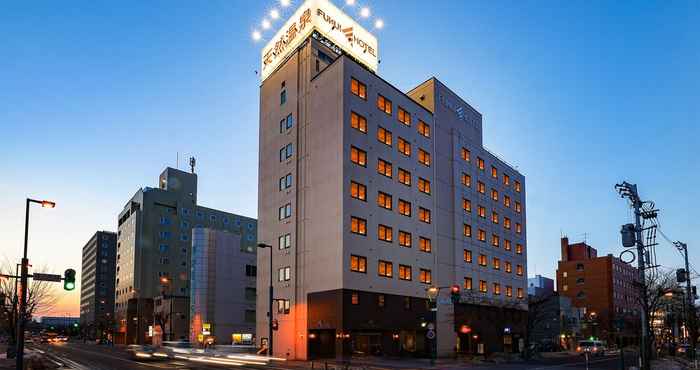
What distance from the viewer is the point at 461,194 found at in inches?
2938

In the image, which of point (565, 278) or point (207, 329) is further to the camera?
point (565, 278)

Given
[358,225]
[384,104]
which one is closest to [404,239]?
[358,225]

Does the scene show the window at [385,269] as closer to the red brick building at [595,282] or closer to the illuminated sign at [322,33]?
the illuminated sign at [322,33]

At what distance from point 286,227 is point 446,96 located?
94.3ft

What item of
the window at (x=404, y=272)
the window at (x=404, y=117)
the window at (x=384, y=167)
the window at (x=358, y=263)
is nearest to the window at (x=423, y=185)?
the window at (x=384, y=167)

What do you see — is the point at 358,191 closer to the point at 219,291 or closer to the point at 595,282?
the point at 219,291

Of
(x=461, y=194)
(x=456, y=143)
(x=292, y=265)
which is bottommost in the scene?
(x=292, y=265)

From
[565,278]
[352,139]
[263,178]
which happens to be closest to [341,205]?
[352,139]

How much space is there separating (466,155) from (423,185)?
43.5 feet

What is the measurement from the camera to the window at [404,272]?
6169 cm

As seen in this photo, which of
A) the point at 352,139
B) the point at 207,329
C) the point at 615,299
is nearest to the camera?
the point at 352,139

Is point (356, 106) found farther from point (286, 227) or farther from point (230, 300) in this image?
point (230, 300)

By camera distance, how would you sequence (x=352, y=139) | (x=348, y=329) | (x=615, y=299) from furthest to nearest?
(x=615, y=299) < (x=352, y=139) < (x=348, y=329)

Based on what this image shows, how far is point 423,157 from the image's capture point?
6844cm
